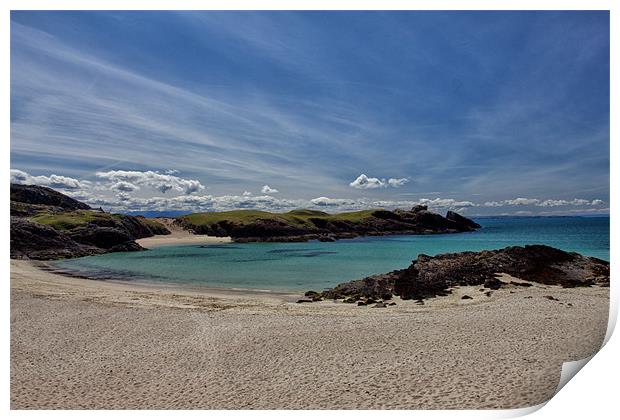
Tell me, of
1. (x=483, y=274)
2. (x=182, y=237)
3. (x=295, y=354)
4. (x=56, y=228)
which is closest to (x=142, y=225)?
(x=182, y=237)

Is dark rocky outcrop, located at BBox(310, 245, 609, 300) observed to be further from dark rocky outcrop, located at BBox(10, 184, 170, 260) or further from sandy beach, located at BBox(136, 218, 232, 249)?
sandy beach, located at BBox(136, 218, 232, 249)

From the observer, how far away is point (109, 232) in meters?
38.3

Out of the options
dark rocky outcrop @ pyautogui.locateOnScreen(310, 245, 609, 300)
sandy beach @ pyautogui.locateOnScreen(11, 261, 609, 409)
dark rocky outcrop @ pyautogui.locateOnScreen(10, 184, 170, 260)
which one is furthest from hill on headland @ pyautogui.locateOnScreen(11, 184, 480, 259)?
dark rocky outcrop @ pyautogui.locateOnScreen(310, 245, 609, 300)

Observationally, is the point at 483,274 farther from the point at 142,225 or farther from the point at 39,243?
the point at 142,225

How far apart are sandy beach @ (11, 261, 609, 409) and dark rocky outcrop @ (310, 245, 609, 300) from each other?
292 cm

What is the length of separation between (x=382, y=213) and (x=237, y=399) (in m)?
71.6

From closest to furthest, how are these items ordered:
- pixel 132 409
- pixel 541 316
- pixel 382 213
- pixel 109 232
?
pixel 132 409 → pixel 541 316 → pixel 109 232 → pixel 382 213

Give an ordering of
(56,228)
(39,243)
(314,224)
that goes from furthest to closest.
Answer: (314,224), (56,228), (39,243)

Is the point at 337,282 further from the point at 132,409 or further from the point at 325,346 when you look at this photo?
the point at 132,409

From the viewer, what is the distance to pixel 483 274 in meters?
17.3

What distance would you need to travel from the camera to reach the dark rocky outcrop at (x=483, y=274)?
1564 centimetres

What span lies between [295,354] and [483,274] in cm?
1275

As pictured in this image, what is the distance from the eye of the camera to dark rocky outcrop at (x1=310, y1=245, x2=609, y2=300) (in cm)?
1564
